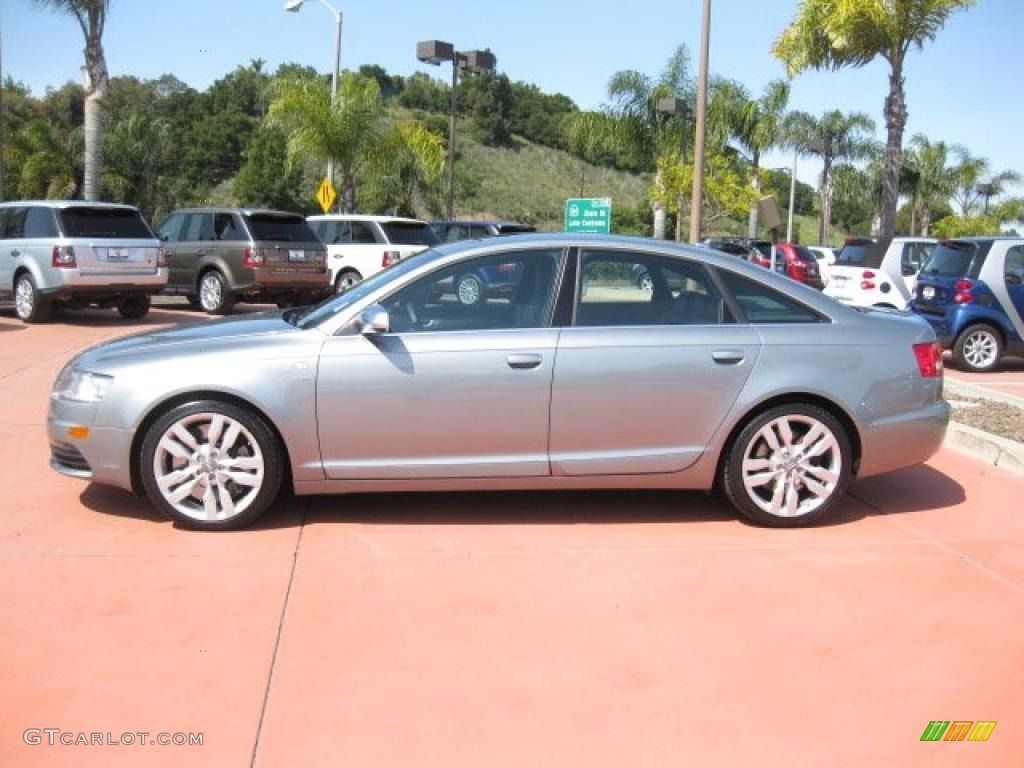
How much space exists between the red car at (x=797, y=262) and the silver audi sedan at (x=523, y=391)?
2227cm

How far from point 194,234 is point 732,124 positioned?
2558 centimetres

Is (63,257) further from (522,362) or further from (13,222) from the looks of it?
(522,362)

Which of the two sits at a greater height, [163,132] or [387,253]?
[163,132]

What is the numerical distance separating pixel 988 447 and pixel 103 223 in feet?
38.9

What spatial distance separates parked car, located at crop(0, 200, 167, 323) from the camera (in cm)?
→ 1424

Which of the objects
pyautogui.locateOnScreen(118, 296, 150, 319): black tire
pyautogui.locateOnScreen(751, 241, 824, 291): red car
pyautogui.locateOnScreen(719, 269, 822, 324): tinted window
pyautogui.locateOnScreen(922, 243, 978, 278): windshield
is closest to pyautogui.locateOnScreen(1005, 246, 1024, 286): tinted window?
pyautogui.locateOnScreen(922, 243, 978, 278): windshield

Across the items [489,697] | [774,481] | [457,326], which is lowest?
[489,697]

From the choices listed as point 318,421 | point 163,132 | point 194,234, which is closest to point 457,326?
point 318,421

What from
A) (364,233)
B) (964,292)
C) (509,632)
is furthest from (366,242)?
(509,632)

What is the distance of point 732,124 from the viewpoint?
1517 inches

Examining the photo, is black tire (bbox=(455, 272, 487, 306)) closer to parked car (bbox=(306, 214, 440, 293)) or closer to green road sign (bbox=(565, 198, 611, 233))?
parked car (bbox=(306, 214, 440, 293))

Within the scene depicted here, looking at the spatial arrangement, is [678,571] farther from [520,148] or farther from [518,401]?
[520,148]

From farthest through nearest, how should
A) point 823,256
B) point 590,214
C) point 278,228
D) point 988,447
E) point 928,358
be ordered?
point 823,256, point 590,214, point 278,228, point 988,447, point 928,358

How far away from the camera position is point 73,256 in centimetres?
1419
